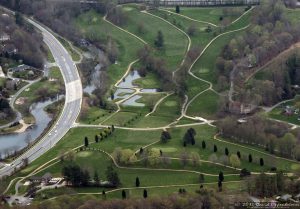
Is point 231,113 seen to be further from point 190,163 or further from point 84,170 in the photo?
point 84,170

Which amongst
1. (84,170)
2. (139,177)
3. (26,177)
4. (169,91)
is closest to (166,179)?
(139,177)

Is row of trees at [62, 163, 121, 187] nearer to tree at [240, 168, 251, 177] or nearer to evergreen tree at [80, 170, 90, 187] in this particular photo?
evergreen tree at [80, 170, 90, 187]

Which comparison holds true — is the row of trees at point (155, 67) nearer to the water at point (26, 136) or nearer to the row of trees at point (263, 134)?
the row of trees at point (263, 134)

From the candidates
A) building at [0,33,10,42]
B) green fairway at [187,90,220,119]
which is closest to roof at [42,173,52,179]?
green fairway at [187,90,220,119]

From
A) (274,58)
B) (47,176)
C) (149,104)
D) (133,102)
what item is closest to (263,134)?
(149,104)

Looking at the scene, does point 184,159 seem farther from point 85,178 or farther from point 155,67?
point 155,67
